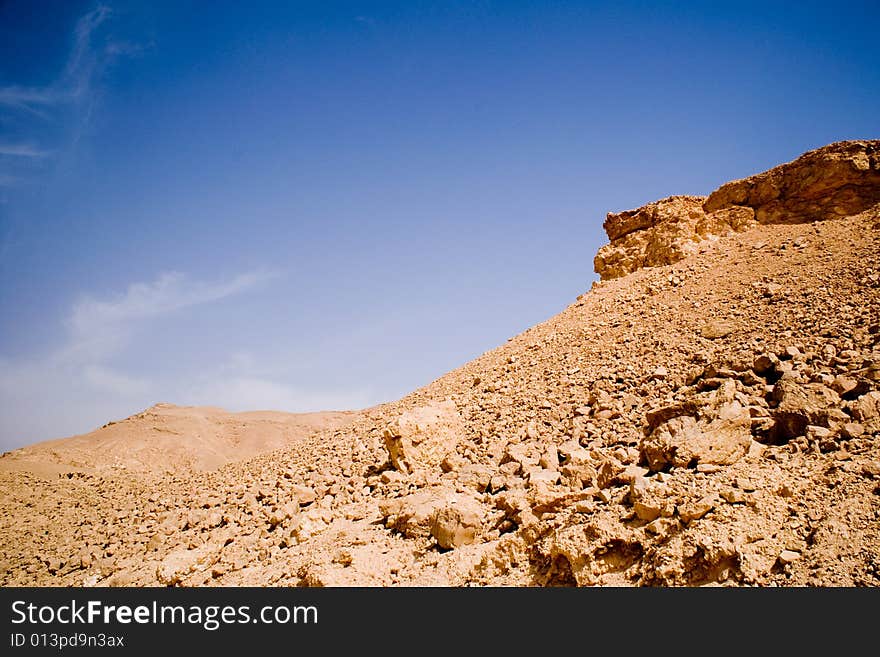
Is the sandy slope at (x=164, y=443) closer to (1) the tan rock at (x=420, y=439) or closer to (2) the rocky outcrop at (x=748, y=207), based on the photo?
(1) the tan rock at (x=420, y=439)

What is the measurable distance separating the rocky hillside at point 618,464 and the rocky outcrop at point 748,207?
0.05m

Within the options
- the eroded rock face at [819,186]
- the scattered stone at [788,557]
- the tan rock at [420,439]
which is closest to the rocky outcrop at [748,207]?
the eroded rock face at [819,186]

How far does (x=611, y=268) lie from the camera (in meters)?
14.5

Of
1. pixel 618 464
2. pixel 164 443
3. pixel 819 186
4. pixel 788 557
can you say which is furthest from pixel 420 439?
pixel 164 443

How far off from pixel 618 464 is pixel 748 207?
34.3 feet

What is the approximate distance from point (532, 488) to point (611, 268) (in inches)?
394

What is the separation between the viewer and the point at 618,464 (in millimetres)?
5793

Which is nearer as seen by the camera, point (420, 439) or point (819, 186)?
point (420, 439)

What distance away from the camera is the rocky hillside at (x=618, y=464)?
176 inches

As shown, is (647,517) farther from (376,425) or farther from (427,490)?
(376,425)

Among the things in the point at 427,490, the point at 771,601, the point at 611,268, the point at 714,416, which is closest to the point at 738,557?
the point at 771,601

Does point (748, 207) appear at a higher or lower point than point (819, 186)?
higher

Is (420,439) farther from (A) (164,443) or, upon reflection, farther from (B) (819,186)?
(A) (164,443)

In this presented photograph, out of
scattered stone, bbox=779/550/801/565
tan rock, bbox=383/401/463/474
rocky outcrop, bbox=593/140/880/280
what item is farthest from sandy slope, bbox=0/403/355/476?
scattered stone, bbox=779/550/801/565
